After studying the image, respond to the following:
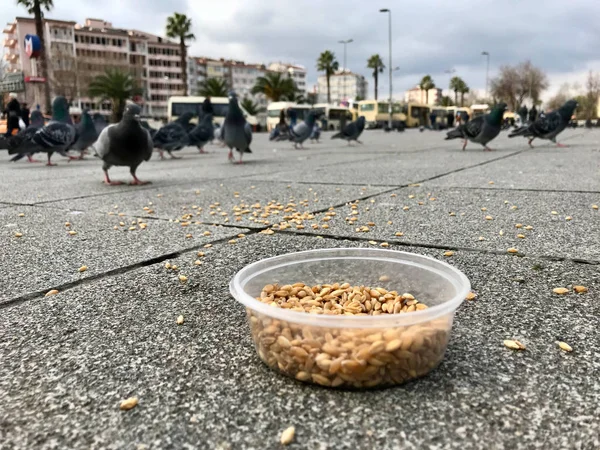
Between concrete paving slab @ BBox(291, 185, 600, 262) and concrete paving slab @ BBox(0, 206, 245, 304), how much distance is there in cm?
86

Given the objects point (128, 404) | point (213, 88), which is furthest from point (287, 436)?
point (213, 88)

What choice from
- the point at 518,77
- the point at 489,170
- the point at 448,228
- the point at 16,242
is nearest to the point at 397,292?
the point at 448,228

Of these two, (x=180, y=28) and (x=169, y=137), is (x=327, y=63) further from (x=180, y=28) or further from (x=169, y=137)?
(x=169, y=137)

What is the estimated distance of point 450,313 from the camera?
3.92 ft

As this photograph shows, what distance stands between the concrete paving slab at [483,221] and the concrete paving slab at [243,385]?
2.63 ft

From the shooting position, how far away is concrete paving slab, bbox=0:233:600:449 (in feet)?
3.26

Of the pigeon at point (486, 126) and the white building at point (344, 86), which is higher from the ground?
the white building at point (344, 86)

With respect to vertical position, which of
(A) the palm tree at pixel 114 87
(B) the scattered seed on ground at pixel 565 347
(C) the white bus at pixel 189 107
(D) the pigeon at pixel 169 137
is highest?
(A) the palm tree at pixel 114 87

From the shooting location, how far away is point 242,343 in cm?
141

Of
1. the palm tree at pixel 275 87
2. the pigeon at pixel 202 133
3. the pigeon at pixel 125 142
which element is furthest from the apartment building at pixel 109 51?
the pigeon at pixel 125 142

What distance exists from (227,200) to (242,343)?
10.0 feet

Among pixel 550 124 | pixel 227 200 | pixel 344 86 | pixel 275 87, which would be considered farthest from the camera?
pixel 344 86

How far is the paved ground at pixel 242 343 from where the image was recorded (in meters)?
1.01

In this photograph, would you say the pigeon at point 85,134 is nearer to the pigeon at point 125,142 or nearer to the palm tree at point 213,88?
the pigeon at point 125,142
